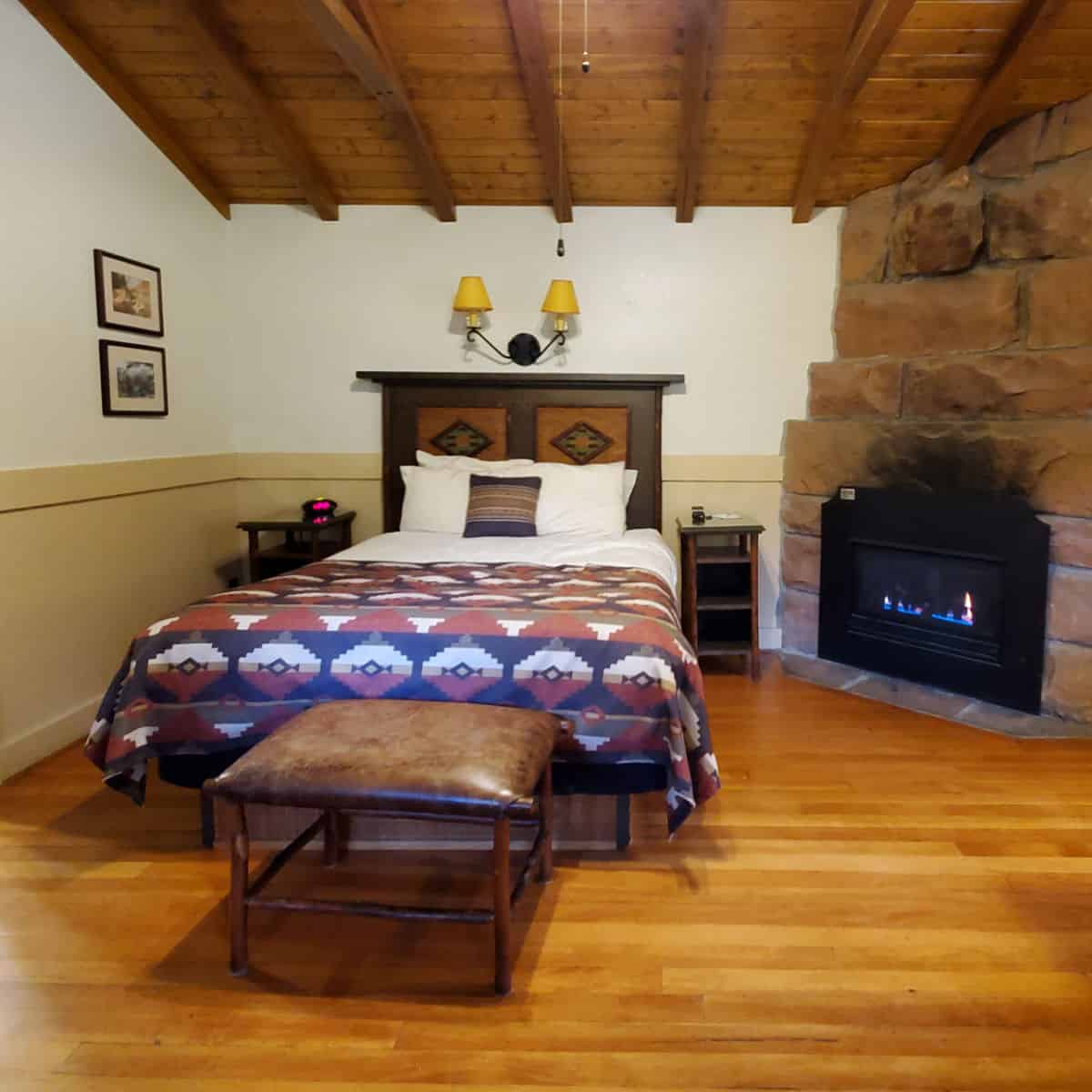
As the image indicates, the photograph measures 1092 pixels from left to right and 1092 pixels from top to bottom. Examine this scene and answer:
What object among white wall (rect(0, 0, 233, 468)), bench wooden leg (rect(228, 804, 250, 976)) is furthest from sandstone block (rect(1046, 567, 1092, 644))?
white wall (rect(0, 0, 233, 468))

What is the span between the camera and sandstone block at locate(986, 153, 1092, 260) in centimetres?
315

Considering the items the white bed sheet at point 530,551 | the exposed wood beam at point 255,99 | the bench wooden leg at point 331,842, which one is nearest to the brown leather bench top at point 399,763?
the bench wooden leg at point 331,842

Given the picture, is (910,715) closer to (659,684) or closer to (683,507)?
(683,507)

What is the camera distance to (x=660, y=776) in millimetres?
2303

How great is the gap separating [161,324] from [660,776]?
9.67 ft

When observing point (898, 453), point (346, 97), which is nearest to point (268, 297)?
point (346, 97)

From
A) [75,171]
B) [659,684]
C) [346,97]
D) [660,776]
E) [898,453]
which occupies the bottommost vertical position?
[660,776]

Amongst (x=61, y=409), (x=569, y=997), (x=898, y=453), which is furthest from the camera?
(x=898, y=453)

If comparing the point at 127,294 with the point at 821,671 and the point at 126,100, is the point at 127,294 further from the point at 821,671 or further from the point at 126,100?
the point at 821,671

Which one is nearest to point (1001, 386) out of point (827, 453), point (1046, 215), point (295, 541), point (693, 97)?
point (1046, 215)

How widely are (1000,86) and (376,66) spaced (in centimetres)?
224

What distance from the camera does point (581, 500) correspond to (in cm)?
389

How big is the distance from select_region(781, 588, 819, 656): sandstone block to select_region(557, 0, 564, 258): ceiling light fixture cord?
2.02 m

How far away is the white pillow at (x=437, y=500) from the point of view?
390cm
